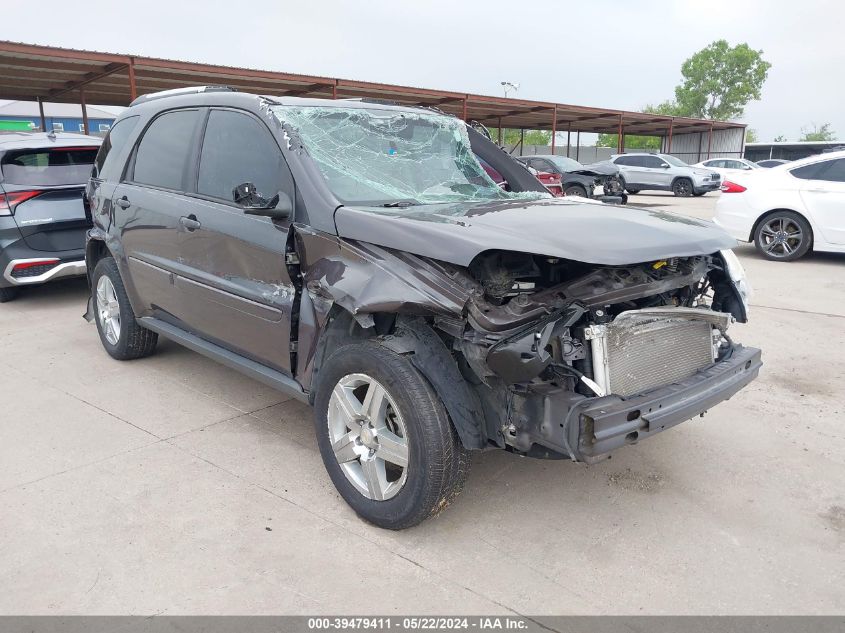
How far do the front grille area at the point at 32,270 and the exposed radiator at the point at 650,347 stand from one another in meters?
6.18

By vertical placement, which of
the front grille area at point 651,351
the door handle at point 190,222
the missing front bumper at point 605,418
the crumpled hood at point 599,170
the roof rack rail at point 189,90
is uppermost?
the roof rack rail at point 189,90

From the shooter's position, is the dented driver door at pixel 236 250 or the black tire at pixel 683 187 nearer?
the dented driver door at pixel 236 250

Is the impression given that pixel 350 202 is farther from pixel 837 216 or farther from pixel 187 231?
pixel 837 216

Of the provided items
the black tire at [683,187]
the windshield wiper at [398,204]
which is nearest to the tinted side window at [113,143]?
the windshield wiper at [398,204]

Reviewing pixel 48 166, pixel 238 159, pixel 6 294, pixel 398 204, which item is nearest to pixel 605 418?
pixel 398 204

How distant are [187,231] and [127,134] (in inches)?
57.5

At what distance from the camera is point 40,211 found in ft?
22.5

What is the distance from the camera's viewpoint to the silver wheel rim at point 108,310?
207 inches

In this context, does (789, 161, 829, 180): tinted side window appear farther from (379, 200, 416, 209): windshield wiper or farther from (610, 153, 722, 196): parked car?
(610, 153, 722, 196): parked car

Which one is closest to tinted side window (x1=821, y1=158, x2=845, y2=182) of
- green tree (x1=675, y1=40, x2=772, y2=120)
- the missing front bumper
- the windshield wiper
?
the missing front bumper

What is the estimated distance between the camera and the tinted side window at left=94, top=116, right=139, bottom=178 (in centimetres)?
496

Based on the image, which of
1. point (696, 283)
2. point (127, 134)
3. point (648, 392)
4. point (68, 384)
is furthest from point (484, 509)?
point (127, 134)

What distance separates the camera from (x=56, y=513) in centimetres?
314

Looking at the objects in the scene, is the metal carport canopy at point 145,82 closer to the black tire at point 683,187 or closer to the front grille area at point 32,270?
the black tire at point 683,187
